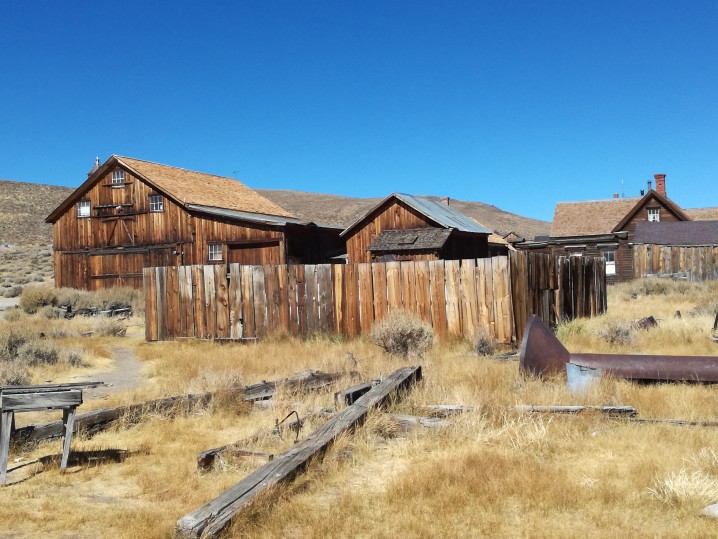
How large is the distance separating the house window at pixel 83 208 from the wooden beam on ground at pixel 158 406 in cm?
2310

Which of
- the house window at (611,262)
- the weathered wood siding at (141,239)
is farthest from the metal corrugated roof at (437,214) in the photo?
the house window at (611,262)

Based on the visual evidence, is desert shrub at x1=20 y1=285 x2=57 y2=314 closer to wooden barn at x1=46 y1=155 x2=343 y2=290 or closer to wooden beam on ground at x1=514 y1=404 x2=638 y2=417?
wooden barn at x1=46 y1=155 x2=343 y2=290

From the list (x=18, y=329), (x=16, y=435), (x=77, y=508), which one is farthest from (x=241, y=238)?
(x=77, y=508)

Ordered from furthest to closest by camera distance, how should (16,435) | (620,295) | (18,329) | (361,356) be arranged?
(620,295), (18,329), (361,356), (16,435)

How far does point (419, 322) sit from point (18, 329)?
9298 mm

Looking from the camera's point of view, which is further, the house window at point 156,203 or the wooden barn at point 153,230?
the house window at point 156,203

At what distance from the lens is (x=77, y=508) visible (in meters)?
4.55

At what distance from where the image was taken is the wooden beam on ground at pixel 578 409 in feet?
20.5

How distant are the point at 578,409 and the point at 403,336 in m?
4.52

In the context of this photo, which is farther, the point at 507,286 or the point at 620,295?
the point at 620,295

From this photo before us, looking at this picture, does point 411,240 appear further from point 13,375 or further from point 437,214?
point 13,375

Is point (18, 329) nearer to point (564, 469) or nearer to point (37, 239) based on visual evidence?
point (564, 469)

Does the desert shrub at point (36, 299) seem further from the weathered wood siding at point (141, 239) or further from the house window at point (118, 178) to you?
the house window at point (118, 178)

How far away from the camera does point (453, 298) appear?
1195 centimetres
